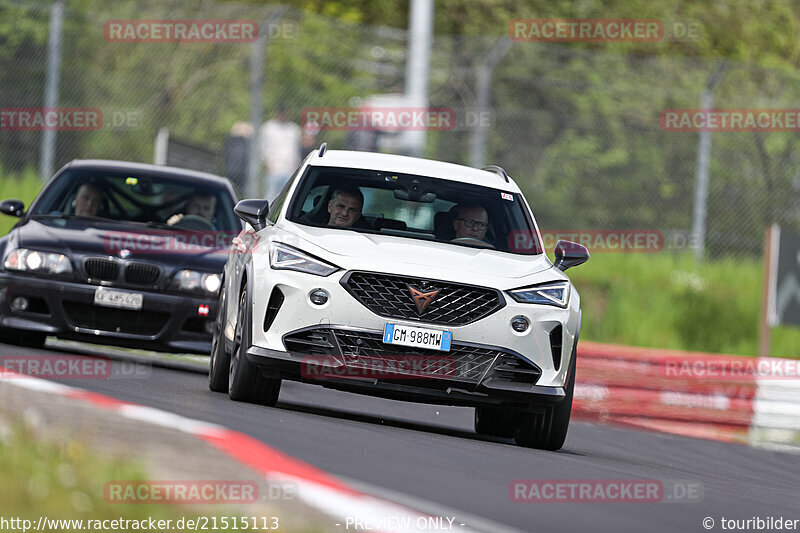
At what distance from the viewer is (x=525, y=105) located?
A: 2184cm

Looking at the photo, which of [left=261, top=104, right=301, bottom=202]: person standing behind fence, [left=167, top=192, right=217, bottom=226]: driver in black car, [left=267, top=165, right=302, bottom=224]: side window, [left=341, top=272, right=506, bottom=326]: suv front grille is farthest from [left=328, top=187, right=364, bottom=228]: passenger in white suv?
[left=261, top=104, right=301, bottom=202]: person standing behind fence

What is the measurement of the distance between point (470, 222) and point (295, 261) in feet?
4.80

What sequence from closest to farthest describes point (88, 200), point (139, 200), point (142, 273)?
point (142, 273), point (88, 200), point (139, 200)

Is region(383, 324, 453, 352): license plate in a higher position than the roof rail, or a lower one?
lower

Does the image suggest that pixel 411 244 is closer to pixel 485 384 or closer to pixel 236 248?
pixel 485 384

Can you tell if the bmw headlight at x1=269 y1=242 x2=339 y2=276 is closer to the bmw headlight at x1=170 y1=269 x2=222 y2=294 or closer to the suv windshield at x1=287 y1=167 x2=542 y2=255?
the suv windshield at x1=287 y1=167 x2=542 y2=255

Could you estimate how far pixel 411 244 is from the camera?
960 centimetres

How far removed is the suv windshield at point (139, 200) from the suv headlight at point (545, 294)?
4433 mm

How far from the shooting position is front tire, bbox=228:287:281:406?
9414mm

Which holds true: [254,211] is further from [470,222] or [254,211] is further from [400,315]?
[400,315]

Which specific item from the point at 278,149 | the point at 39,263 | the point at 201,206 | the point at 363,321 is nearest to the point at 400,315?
the point at 363,321

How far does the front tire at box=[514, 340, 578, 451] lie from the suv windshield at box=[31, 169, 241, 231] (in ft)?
13.8

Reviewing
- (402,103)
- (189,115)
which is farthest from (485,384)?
(189,115)

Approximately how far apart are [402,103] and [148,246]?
9.13 meters
